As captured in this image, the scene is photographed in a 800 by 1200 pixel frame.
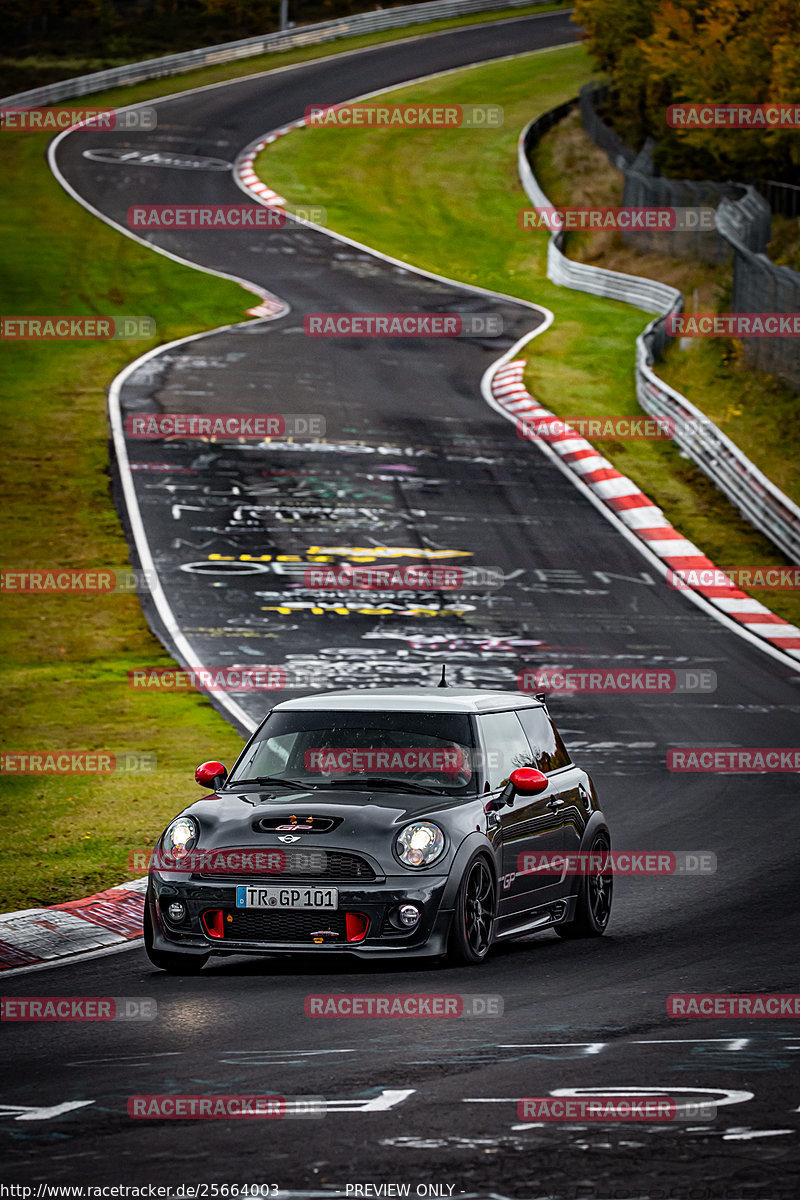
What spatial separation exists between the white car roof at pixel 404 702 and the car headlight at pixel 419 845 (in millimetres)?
1168

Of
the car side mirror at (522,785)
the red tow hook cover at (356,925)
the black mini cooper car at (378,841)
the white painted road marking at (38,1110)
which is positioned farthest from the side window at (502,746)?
the white painted road marking at (38,1110)

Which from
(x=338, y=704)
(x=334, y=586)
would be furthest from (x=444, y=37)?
(x=338, y=704)

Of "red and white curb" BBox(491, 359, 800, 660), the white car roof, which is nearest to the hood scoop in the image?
the white car roof

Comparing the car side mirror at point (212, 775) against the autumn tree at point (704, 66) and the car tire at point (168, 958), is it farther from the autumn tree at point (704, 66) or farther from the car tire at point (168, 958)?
the autumn tree at point (704, 66)

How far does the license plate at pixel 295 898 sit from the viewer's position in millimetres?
9078

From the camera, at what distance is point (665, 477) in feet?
99.2

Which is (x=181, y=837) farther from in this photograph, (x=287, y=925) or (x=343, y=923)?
(x=343, y=923)

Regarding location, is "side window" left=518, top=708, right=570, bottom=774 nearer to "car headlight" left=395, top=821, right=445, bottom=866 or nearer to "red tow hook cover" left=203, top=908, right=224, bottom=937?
"car headlight" left=395, top=821, right=445, bottom=866

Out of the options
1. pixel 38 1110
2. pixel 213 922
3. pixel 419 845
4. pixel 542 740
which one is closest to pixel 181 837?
pixel 213 922

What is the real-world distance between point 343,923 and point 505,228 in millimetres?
45967

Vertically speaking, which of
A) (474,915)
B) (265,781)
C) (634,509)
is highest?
(265,781)

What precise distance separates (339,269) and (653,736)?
30891 mm

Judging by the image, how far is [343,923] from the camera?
29.8ft

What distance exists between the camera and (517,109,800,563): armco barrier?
26844 mm
